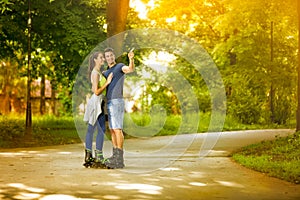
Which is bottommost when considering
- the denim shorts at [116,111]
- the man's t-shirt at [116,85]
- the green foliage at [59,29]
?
the denim shorts at [116,111]

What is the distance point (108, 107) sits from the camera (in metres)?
11.4

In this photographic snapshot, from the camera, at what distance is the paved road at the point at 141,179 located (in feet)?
27.1

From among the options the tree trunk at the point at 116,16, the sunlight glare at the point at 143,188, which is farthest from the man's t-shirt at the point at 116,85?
the tree trunk at the point at 116,16

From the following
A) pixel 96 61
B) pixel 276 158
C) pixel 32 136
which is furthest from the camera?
pixel 32 136

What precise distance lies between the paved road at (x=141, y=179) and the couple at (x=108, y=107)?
323mm

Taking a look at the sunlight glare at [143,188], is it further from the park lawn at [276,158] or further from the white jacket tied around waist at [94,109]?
the white jacket tied around waist at [94,109]

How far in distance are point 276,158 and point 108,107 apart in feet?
12.2

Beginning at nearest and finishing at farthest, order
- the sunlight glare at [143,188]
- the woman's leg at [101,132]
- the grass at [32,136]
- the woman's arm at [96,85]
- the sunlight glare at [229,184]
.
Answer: the sunlight glare at [143,188], the sunlight glare at [229,184], the woman's arm at [96,85], the woman's leg at [101,132], the grass at [32,136]

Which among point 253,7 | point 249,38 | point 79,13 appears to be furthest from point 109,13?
point 249,38

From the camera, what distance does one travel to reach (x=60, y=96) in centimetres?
3853

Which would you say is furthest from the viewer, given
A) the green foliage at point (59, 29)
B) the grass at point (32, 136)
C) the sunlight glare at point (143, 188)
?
the green foliage at point (59, 29)

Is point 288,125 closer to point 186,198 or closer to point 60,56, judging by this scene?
point 60,56

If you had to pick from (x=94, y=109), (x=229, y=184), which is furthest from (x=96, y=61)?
(x=229, y=184)

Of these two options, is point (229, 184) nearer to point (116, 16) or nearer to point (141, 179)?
point (141, 179)
